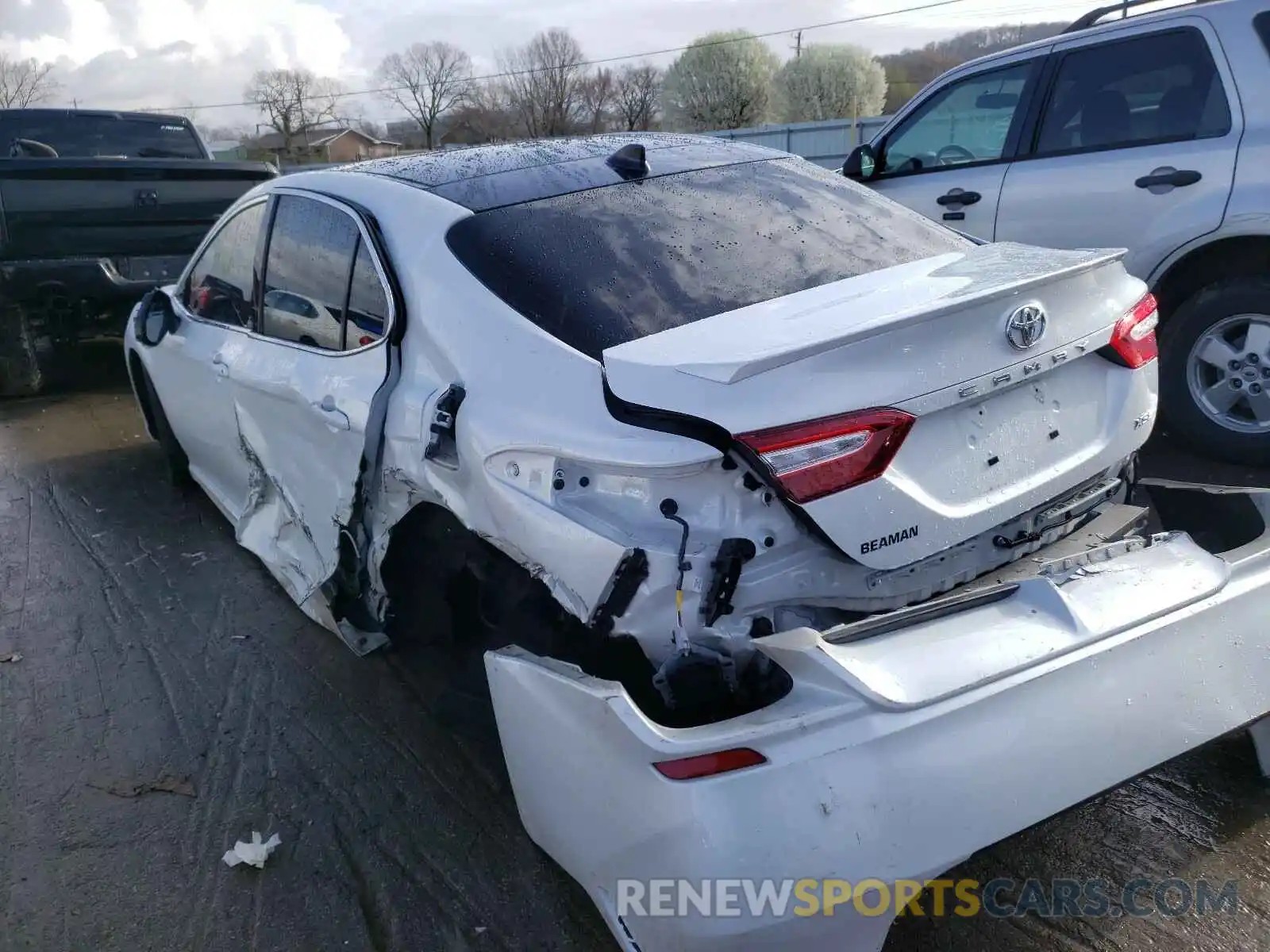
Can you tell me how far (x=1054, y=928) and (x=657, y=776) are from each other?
114cm

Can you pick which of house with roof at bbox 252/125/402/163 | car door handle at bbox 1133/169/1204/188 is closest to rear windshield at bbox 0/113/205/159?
car door handle at bbox 1133/169/1204/188

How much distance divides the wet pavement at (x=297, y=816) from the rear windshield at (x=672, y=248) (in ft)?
4.50

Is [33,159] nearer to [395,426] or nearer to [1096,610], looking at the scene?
[395,426]

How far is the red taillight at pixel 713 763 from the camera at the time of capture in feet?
6.08

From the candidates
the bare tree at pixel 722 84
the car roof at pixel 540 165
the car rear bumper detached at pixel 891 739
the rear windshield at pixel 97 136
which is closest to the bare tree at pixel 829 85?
the bare tree at pixel 722 84

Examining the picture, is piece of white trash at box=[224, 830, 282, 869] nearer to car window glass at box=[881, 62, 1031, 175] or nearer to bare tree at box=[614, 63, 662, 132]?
car window glass at box=[881, 62, 1031, 175]

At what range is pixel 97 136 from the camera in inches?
355

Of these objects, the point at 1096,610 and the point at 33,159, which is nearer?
the point at 1096,610

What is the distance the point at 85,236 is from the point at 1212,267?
24.1 feet

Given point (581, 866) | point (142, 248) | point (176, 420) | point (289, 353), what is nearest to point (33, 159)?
point (142, 248)

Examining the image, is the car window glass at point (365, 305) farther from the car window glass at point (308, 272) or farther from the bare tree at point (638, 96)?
the bare tree at point (638, 96)

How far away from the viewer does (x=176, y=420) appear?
5027mm

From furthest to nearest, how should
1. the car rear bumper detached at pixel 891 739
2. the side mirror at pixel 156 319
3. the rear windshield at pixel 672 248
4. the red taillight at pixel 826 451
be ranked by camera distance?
the side mirror at pixel 156 319
the rear windshield at pixel 672 248
the red taillight at pixel 826 451
the car rear bumper detached at pixel 891 739

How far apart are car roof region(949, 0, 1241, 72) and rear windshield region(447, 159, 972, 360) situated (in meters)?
2.46
